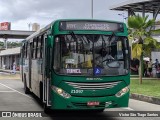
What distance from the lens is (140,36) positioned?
25.2 m

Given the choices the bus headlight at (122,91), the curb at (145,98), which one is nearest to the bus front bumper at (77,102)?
the bus headlight at (122,91)

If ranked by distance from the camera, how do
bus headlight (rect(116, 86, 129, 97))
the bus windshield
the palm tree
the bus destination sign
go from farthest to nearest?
1. the palm tree
2. the bus destination sign
3. bus headlight (rect(116, 86, 129, 97))
4. the bus windshield

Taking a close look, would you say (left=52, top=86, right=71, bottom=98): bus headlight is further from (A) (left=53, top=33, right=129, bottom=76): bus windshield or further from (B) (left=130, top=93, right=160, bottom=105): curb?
(B) (left=130, top=93, right=160, bottom=105): curb

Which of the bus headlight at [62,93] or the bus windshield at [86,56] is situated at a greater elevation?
the bus windshield at [86,56]

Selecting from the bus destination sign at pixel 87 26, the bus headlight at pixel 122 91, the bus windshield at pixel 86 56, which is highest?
the bus destination sign at pixel 87 26

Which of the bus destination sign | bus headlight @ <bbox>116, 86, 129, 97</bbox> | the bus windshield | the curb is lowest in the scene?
the curb

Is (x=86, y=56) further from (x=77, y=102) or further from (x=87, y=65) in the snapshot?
(x=77, y=102)

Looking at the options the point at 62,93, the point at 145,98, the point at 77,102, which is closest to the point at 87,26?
the point at 62,93

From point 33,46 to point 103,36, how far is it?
567 centimetres

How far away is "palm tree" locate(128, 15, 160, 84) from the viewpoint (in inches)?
984

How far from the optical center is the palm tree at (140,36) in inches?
984

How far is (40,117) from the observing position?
37.1 ft

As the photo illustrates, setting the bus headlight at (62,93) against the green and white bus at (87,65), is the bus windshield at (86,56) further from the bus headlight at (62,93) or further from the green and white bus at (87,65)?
the bus headlight at (62,93)

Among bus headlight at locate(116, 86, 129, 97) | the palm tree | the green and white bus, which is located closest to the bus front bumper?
the green and white bus
